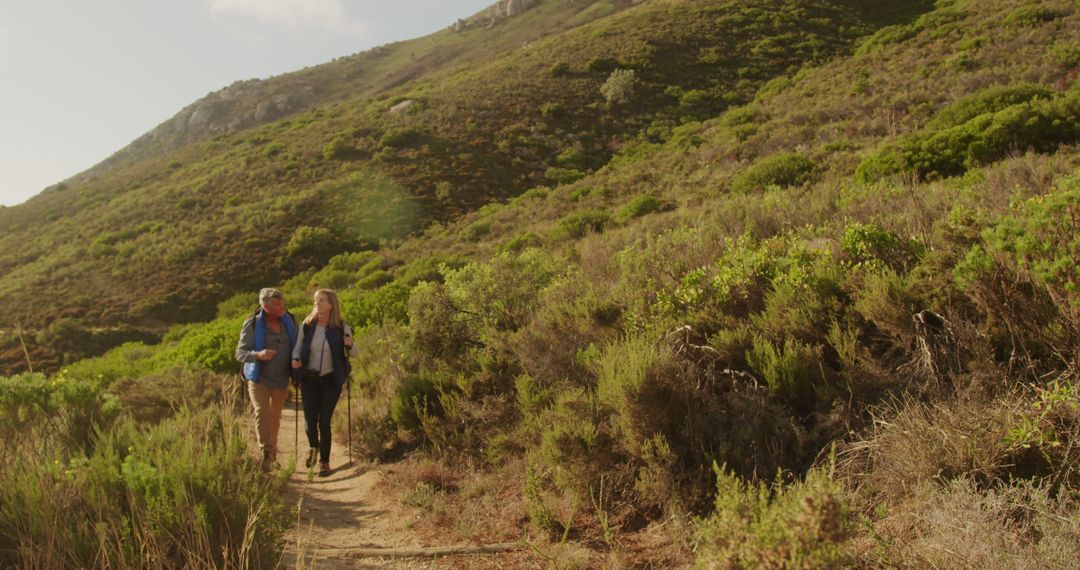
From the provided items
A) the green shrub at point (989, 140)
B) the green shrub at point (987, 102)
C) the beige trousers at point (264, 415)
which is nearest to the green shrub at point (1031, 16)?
the green shrub at point (987, 102)

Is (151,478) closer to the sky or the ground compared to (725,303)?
closer to the sky

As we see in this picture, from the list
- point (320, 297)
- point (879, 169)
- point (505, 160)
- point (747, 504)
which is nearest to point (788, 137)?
point (879, 169)

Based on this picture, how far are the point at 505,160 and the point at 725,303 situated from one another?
2592cm

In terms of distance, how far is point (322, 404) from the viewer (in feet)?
19.7

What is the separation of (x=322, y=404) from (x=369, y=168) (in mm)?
25424

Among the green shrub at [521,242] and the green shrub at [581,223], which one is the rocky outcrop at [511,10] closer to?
the green shrub at [581,223]

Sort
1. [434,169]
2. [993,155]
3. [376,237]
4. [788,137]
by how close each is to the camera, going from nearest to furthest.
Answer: [993,155], [788,137], [376,237], [434,169]

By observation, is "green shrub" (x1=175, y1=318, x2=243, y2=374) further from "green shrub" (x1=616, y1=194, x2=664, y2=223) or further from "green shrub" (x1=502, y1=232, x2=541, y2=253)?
"green shrub" (x1=616, y1=194, x2=664, y2=223)

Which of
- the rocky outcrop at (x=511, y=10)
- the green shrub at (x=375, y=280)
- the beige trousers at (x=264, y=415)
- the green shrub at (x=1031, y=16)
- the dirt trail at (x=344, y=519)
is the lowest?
the green shrub at (x=375, y=280)

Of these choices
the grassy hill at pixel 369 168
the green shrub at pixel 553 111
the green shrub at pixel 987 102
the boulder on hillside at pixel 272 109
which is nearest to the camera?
the green shrub at pixel 987 102

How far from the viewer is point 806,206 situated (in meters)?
7.21

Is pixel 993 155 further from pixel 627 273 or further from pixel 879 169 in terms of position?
pixel 627 273

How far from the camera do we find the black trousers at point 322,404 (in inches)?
234

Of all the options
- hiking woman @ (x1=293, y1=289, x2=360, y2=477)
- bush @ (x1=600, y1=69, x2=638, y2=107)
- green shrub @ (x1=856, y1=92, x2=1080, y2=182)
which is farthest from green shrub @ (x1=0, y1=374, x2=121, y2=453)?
bush @ (x1=600, y1=69, x2=638, y2=107)
